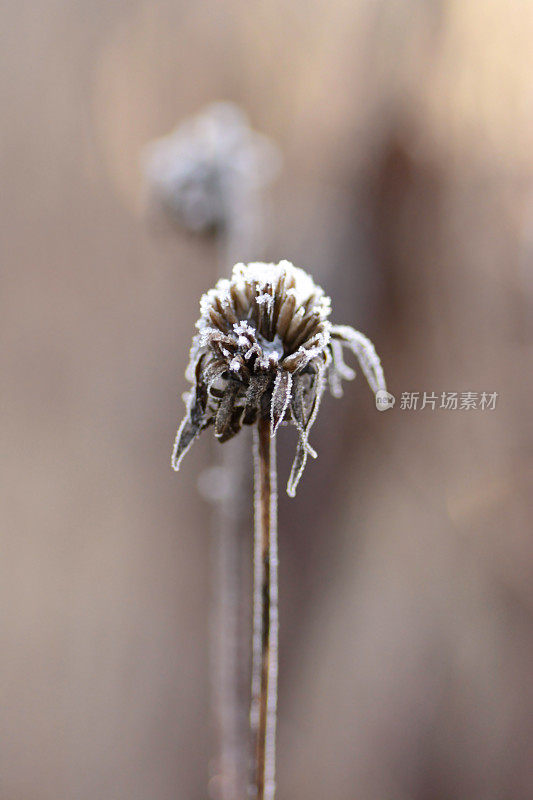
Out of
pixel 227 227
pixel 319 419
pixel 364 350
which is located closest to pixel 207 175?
pixel 227 227

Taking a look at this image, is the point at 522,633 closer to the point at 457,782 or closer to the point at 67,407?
the point at 457,782

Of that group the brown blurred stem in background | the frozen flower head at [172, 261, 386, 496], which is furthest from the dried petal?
the brown blurred stem in background

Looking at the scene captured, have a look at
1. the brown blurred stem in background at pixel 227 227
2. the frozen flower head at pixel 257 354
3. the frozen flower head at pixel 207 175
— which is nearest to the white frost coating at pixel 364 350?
the frozen flower head at pixel 257 354

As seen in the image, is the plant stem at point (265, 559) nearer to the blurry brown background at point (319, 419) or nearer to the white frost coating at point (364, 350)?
the white frost coating at point (364, 350)

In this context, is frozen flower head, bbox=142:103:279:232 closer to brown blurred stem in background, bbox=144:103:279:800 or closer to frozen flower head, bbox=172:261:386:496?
brown blurred stem in background, bbox=144:103:279:800

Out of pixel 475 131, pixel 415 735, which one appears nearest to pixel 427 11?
pixel 475 131

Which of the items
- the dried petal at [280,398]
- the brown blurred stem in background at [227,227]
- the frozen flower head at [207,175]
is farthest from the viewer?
the frozen flower head at [207,175]
